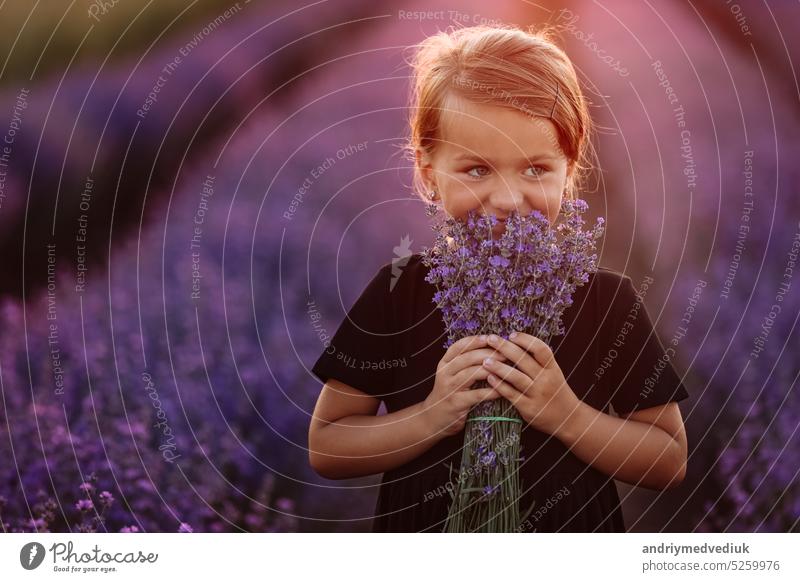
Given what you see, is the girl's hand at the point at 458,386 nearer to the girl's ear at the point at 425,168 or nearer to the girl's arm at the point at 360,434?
the girl's arm at the point at 360,434

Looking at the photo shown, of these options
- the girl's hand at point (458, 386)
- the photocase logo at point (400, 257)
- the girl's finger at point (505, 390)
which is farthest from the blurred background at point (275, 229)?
the girl's finger at point (505, 390)

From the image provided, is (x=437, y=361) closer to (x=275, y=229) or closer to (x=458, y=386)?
(x=458, y=386)

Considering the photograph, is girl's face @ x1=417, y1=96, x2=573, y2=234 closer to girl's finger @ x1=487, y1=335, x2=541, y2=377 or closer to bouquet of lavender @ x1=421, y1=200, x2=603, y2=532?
bouquet of lavender @ x1=421, y1=200, x2=603, y2=532

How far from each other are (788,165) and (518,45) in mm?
1006

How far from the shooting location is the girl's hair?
2.97m

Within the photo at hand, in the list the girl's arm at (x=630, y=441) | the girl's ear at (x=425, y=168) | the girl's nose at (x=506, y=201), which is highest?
the girl's ear at (x=425, y=168)

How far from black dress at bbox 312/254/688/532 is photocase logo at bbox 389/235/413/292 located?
0.01 metres

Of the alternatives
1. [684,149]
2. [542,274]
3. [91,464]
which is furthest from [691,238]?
[91,464]

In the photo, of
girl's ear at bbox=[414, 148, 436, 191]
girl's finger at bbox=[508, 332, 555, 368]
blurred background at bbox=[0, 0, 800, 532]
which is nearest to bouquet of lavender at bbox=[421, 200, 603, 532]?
girl's finger at bbox=[508, 332, 555, 368]

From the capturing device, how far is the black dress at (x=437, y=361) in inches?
119

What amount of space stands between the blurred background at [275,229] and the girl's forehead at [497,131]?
474 mm
